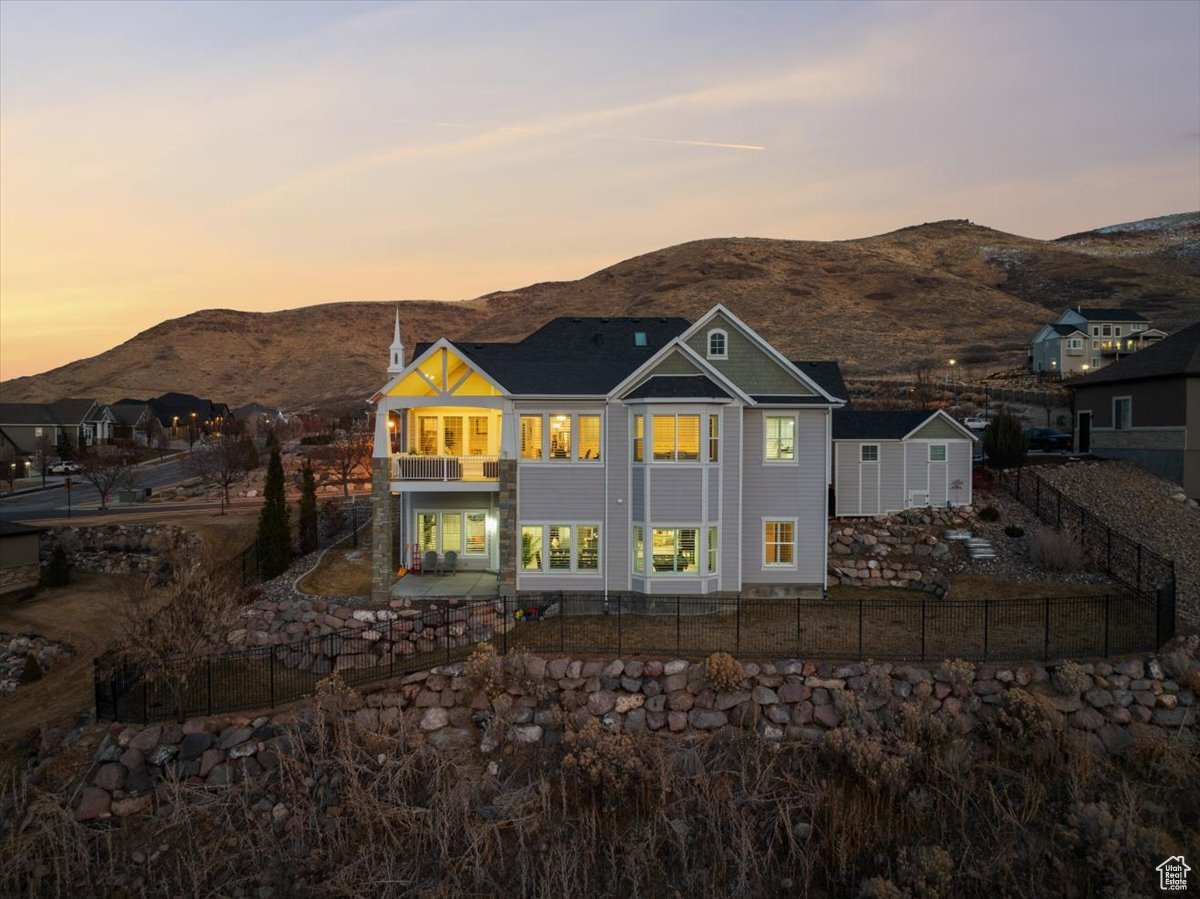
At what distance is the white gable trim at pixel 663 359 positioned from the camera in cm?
2158

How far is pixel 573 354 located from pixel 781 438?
7.60m

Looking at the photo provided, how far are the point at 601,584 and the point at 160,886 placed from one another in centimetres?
1278

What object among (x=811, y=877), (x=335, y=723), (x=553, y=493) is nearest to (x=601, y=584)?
(x=553, y=493)

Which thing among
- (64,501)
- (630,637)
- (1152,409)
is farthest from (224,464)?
(1152,409)

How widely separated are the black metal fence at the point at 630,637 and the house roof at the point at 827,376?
7355 millimetres

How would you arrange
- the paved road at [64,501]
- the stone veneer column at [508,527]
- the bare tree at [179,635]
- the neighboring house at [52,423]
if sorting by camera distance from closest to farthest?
the bare tree at [179,635], the stone veneer column at [508,527], the paved road at [64,501], the neighboring house at [52,423]

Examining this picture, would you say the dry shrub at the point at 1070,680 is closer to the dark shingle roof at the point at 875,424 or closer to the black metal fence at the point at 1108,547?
the black metal fence at the point at 1108,547

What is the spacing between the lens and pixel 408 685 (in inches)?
672

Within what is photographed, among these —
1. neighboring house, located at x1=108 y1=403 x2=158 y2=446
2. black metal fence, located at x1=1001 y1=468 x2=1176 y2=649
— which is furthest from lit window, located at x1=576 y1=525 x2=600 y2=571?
neighboring house, located at x1=108 y1=403 x2=158 y2=446

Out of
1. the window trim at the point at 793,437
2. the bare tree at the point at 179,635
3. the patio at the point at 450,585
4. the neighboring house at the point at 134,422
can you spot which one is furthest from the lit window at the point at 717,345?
the neighboring house at the point at 134,422

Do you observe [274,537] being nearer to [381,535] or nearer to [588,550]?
[381,535]

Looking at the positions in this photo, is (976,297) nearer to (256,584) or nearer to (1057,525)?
(1057,525)

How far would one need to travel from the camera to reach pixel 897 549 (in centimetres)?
2555

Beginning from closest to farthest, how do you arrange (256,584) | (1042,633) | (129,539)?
(1042,633) < (256,584) < (129,539)
